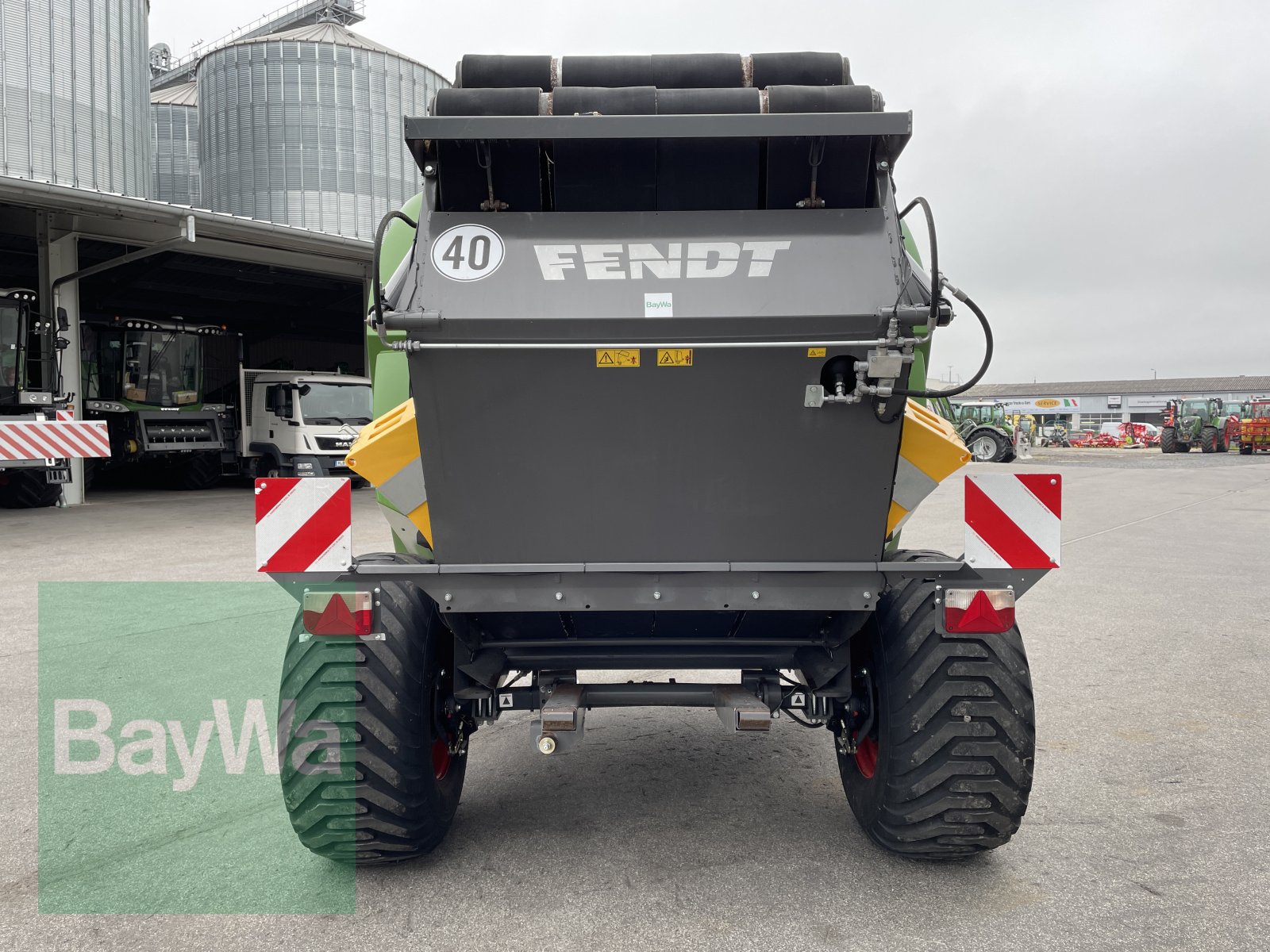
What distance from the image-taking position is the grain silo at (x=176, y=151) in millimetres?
32875

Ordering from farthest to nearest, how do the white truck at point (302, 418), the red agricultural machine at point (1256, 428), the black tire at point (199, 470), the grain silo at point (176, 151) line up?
the red agricultural machine at point (1256, 428), the grain silo at point (176, 151), the black tire at point (199, 470), the white truck at point (302, 418)

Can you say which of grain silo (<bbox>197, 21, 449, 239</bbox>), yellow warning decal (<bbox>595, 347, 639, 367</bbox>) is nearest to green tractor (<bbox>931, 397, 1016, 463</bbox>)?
grain silo (<bbox>197, 21, 449, 239</bbox>)

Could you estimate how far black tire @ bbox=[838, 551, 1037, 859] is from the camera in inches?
118

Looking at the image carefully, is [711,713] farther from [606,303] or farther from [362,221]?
[362,221]

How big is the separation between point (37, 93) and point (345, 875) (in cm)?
2580

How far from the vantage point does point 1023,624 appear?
7355 millimetres

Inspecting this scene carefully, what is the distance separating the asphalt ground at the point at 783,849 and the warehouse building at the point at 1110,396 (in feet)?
232

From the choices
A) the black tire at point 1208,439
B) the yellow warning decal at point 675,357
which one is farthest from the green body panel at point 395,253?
the black tire at point 1208,439

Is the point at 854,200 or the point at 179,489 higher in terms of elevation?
the point at 854,200

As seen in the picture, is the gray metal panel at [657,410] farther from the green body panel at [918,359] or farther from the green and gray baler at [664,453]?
the green body panel at [918,359]

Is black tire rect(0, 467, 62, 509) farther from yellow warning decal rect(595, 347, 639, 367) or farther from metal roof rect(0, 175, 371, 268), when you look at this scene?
yellow warning decal rect(595, 347, 639, 367)

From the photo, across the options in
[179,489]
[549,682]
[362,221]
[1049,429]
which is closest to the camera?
[549,682]

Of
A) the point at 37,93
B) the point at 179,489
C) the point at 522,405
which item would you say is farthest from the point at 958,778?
the point at 37,93

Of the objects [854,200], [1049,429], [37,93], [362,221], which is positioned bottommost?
[1049,429]
